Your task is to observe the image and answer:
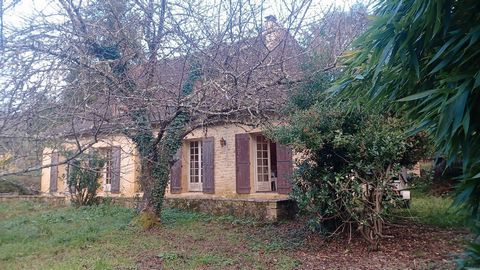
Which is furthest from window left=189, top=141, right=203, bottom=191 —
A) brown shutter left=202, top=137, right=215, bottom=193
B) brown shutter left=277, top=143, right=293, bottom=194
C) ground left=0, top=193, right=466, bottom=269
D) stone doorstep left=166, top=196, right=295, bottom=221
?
ground left=0, top=193, right=466, bottom=269

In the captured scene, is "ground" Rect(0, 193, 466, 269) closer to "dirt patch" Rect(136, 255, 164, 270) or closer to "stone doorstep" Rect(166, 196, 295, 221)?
"dirt patch" Rect(136, 255, 164, 270)

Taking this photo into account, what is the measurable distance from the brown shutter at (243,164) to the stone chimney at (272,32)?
182 inches

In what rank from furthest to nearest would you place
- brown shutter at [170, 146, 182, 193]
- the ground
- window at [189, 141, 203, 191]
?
window at [189, 141, 203, 191], brown shutter at [170, 146, 182, 193], the ground

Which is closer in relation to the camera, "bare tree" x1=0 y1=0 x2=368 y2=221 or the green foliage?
the green foliage

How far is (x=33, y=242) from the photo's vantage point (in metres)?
7.08

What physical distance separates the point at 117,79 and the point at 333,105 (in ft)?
11.5

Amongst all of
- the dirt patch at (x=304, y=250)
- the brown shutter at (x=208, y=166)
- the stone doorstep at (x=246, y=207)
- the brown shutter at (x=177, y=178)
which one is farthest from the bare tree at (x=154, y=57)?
the brown shutter at (x=177, y=178)

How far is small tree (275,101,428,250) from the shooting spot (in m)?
5.48

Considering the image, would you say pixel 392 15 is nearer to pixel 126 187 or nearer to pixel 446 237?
pixel 446 237

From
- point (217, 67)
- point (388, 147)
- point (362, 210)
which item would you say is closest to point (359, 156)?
point (388, 147)

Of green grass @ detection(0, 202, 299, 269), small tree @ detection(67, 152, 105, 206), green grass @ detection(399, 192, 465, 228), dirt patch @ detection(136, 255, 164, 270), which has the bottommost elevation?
dirt patch @ detection(136, 255, 164, 270)

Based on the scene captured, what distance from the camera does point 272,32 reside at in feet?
20.4

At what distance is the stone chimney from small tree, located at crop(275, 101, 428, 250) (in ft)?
4.28

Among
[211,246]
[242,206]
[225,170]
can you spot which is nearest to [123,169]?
[242,206]
